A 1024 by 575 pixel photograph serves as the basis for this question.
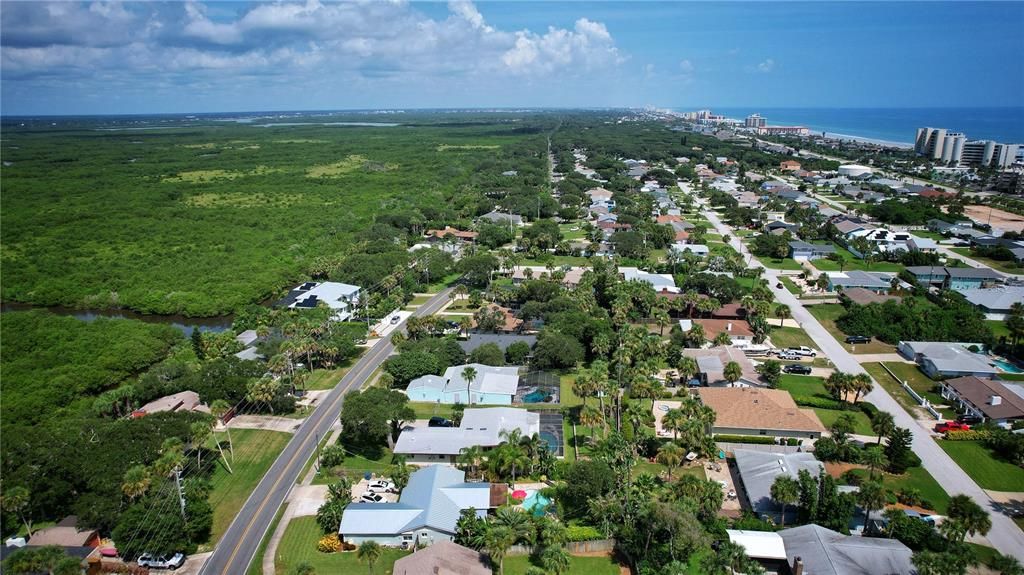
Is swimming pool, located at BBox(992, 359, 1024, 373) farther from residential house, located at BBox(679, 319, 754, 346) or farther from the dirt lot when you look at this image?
the dirt lot

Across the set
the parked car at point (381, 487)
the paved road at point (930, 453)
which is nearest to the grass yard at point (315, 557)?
the parked car at point (381, 487)

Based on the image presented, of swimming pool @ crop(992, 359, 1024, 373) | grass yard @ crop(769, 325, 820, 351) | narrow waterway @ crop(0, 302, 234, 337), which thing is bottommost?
narrow waterway @ crop(0, 302, 234, 337)

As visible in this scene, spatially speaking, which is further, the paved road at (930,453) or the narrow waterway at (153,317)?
the narrow waterway at (153,317)

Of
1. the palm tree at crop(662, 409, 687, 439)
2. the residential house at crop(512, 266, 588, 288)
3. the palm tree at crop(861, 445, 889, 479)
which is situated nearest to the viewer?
the palm tree at crop(861, 445, 889, 479)

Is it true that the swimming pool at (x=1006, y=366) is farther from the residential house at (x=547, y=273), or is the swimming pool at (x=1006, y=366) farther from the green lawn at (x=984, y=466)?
the residential house at (x=547, y=273)

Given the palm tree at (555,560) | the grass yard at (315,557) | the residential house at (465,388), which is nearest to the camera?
the palm tree at (555,560)

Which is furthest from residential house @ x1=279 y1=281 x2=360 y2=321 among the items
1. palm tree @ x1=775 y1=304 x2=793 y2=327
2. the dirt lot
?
the dirt lot

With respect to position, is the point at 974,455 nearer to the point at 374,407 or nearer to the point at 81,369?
the point at 374,407

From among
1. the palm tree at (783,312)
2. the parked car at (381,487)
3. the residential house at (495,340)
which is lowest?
the parked car at (381,487)
